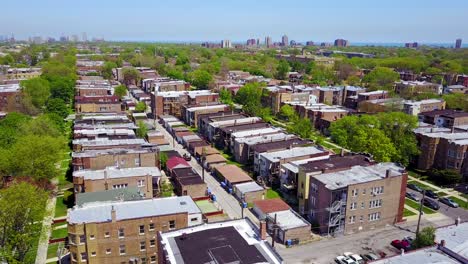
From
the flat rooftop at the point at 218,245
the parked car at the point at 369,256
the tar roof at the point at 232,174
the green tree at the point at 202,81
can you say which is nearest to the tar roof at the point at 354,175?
the parked car at the point at 369,256

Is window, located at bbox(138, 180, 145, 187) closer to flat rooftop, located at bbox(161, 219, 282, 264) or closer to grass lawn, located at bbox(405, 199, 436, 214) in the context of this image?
flat rooftop, located at bbox(161, 219, 282, 264)

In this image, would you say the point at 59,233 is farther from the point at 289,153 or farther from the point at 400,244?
the point at 400,244

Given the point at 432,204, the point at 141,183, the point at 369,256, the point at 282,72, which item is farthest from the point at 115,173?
the point at 282,72

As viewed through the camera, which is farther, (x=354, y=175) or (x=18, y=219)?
(x=354, y=175)

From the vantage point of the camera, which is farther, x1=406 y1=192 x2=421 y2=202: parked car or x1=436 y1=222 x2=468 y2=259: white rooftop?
x1=406 y1=192 x2=421 y2=202: parked car

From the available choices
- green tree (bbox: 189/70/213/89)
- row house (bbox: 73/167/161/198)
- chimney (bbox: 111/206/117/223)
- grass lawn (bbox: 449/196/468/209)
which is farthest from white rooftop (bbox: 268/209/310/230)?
green tree (bbox: 189/70/213/89)

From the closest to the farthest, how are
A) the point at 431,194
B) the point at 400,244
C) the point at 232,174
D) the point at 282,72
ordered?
1. the point at 400,244
2. the point at 431,194
3. the point at 232,174
4. the point at 282,72

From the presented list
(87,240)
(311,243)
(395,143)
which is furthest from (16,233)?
(395,143)
